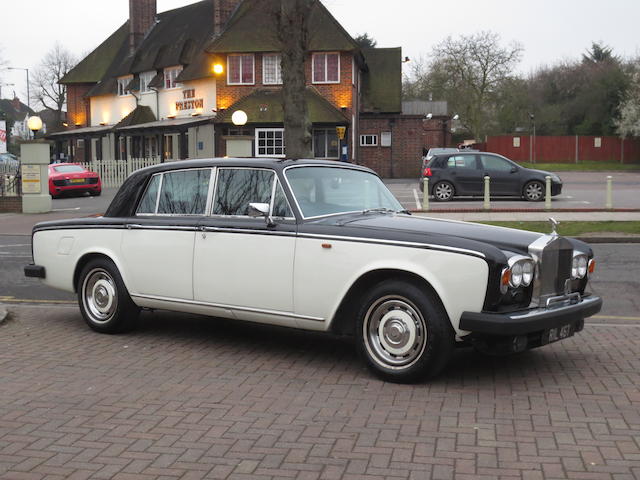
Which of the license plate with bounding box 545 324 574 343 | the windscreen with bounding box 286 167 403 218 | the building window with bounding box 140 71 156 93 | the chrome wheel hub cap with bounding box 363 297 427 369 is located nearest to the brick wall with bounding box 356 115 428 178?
A: the building window with bounding box 140 71 156 93

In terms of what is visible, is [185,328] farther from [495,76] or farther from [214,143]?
[495,76]

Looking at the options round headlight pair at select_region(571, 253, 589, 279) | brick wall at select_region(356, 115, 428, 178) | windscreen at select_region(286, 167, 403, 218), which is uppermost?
brick wall at select_region(356, 115, 428, 178)

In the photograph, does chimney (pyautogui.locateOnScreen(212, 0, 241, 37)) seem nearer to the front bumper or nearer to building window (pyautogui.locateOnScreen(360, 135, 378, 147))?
building window (pyautogui.locateOnScreen(360, 135, 378, 147))

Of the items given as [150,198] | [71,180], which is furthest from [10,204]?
[150,198]

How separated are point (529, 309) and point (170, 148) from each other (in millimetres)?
44522

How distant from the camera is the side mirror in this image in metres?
6.37

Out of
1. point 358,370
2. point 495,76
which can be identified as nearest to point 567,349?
point 358,370

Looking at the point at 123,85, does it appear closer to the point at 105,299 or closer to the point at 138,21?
the point at 138,21

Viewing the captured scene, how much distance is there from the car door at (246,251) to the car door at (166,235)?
143mm

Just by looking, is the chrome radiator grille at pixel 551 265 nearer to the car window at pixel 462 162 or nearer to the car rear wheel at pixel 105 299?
the car rear wheel at pixel 105 299

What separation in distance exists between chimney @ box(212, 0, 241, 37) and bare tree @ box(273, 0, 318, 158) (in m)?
27.7

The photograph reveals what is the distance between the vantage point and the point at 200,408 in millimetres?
5246

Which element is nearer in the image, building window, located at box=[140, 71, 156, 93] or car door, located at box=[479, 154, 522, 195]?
car door, located at box=[479, 154, 522, 195]

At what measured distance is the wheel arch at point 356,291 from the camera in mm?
5797
